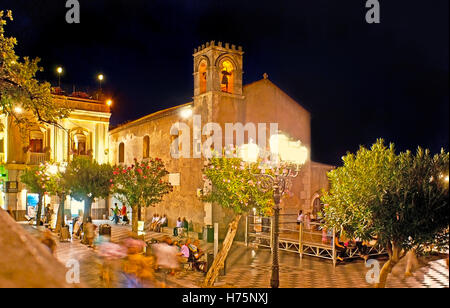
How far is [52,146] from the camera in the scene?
1303 inches

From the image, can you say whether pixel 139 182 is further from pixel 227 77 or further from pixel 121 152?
pixel 121 152

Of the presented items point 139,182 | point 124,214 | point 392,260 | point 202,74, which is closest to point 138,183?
point 139,182

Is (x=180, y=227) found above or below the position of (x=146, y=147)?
below

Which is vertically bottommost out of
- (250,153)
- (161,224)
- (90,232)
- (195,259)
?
(161,224)

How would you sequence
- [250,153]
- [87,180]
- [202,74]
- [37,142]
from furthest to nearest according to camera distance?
[37,142] < [202,74] < [87,180] < [250,153]

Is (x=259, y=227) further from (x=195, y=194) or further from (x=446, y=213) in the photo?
(x=446, y=213)

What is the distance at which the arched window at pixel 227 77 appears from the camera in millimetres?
25219

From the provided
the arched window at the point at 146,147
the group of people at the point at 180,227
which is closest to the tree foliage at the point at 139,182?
the group of people at the point at 180,227

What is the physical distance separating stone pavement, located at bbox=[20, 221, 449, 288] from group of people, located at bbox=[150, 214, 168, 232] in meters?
7.92

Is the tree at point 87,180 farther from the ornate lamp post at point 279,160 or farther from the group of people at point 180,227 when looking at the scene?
the ornate lamp post at point 279,160

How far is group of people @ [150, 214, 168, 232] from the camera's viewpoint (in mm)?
26828

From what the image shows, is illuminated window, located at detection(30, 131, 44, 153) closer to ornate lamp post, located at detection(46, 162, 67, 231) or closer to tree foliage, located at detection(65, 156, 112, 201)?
ornate lamp post, located at detection(46, 162, 67, 231)

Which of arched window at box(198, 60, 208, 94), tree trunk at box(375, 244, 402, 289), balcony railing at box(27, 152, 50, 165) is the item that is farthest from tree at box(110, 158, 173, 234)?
balcony railing at box(27, 152, 50, 165)

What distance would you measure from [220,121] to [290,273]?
11.5 meters
